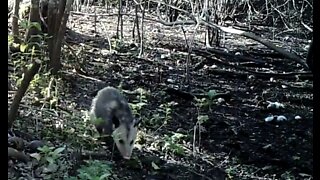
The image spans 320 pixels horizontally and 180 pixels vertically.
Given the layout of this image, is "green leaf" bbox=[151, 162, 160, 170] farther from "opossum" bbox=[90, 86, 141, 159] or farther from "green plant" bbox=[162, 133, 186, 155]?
"green plant" bbox=[162, 133, 186, 155]

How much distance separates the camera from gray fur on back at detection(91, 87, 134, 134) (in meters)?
4.96

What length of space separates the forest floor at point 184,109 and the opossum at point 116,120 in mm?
112

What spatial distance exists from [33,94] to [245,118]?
8.45 ft

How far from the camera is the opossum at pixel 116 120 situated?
4.67 meters

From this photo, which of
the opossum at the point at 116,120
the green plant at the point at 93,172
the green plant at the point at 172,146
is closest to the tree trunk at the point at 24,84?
the green plant at the point at 93,172

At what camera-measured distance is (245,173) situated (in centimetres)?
483

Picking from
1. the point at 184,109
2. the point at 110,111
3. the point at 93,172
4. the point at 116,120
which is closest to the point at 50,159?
the point at 93,172

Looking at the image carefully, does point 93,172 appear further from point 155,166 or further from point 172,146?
point 172,146

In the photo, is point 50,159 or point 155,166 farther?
point 155,166

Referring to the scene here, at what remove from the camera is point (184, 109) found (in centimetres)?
657

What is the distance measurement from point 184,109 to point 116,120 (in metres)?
1.75

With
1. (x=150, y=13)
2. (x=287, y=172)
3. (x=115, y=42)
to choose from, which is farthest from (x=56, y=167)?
(x=150, y=13)
